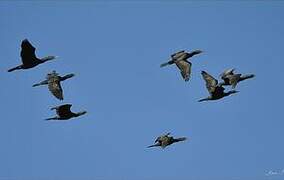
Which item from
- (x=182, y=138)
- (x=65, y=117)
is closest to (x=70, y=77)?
(x=65, y=117)

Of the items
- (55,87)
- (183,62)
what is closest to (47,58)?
(55,87)

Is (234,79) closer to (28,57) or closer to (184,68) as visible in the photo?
(184,68)

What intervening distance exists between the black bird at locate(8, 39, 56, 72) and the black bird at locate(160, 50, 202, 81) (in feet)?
23.4

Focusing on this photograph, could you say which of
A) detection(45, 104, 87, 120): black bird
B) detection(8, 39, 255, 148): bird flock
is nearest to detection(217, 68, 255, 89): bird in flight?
detection(8, 39, 255, 148): bird flock

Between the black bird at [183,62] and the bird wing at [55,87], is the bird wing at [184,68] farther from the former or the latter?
the bird wing at [55,87]

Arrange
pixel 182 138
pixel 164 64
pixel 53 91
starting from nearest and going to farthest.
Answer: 1. pixel 53 91
2. pixel 164 64
3. pixel 182 138

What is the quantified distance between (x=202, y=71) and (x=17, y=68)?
1110 centimetres

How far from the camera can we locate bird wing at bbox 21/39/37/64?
151 ft

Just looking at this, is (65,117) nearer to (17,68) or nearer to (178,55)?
(17,68)

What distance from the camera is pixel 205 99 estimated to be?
5009 centimetres

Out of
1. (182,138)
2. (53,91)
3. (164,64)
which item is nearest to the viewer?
(53,91)

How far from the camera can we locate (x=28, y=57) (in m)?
47.6

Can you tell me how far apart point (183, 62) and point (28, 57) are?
9.02 meters

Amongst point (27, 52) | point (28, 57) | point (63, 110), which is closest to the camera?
point (27, 52)
